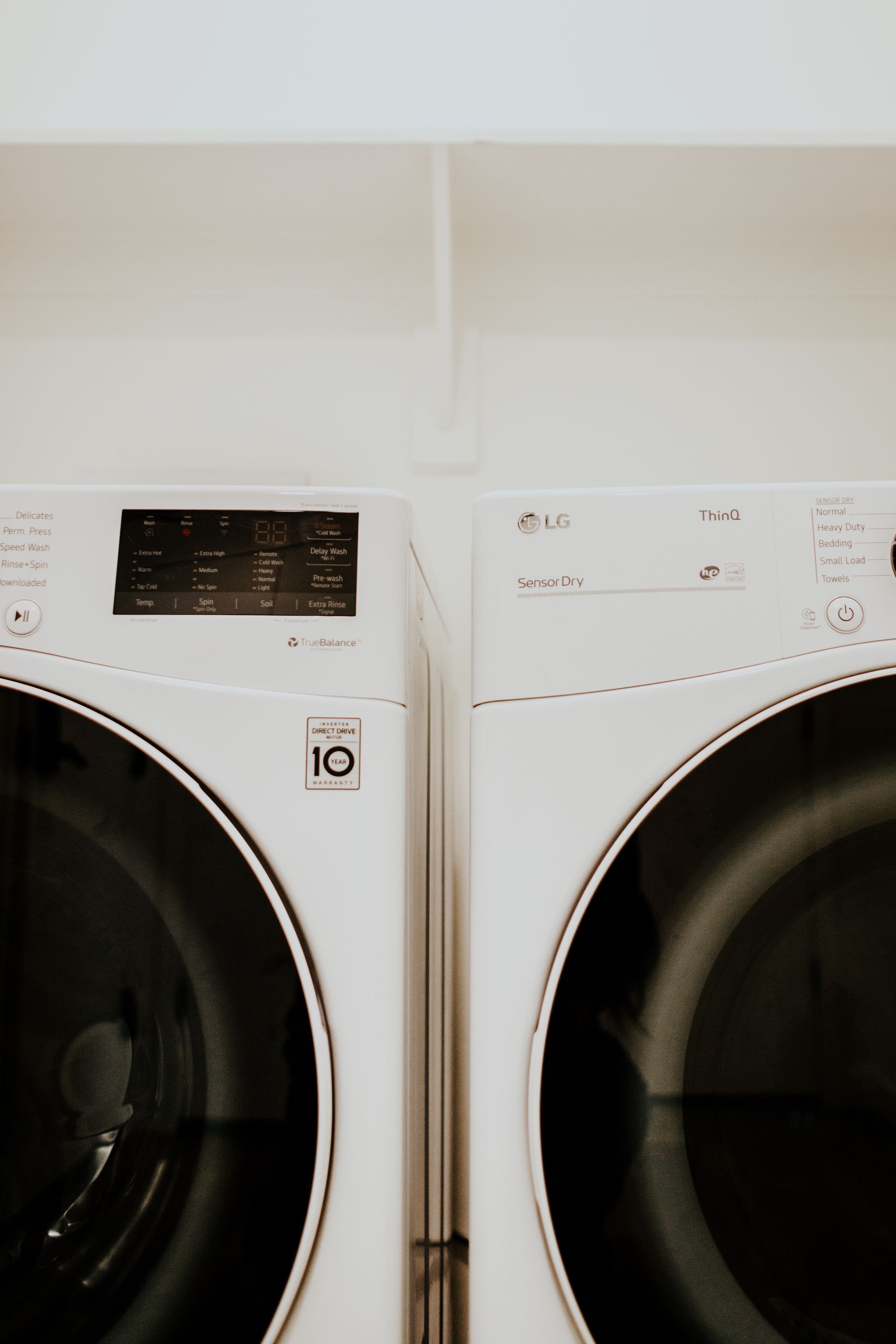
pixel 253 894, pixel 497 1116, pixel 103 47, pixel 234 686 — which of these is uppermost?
pixel 103 47

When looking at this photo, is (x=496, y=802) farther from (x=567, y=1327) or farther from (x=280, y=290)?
(x=280, y=290)

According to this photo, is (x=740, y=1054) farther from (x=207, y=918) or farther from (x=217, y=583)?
(x=217, y=583)

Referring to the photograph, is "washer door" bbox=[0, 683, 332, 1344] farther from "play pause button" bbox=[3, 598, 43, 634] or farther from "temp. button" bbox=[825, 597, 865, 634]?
"temp. button" bbox=[825, 597, 865, 634]

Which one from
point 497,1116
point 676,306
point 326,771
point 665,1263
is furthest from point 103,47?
point 665,1263

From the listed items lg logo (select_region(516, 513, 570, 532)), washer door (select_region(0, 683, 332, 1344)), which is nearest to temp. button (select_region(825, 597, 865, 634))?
lg logo (select_region(516, 513, 570, 532))

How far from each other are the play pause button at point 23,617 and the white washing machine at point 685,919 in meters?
0.35

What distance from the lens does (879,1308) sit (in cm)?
52

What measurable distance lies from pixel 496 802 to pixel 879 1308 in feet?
1.36

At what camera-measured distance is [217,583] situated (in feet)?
2.07

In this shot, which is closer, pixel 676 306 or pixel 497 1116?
pixel 497 1116

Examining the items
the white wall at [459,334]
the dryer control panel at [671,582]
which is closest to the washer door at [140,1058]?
the dryer control panel at [671,582]

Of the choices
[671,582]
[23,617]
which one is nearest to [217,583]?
[23,617]

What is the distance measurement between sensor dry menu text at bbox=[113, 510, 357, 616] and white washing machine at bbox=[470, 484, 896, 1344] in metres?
0.12

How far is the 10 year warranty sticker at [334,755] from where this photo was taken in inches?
23.5
